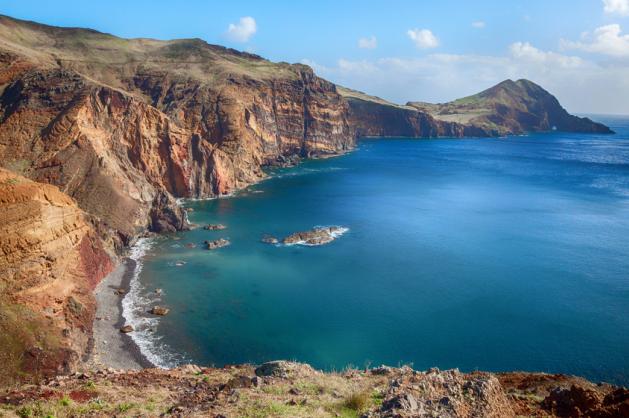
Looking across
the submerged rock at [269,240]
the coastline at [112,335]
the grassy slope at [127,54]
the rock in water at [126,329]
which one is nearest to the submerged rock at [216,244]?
the submerged rock at [269,240]

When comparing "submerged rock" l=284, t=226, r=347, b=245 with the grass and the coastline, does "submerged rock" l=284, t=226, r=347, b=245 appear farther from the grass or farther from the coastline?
the grass

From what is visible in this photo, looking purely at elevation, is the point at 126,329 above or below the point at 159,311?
below

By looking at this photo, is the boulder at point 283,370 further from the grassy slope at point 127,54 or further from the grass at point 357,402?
the grassy slope at point 127,54

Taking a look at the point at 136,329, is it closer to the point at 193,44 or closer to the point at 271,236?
the point at 271,236

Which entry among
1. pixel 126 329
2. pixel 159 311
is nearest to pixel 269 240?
pixel 159 311

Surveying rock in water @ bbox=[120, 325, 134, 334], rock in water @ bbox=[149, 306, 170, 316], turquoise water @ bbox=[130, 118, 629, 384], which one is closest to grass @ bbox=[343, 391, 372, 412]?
turquoise water @ bbox=[130, 118, 629, 384]

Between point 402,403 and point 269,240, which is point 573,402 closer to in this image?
point 402,403
